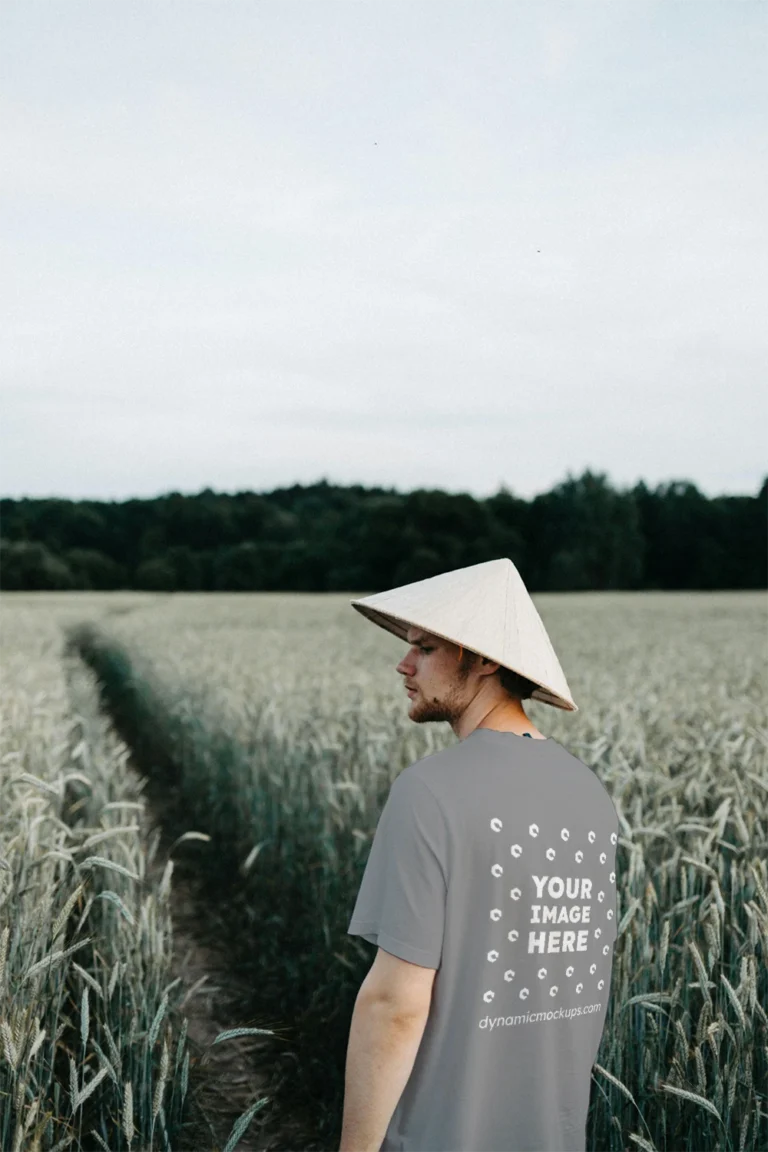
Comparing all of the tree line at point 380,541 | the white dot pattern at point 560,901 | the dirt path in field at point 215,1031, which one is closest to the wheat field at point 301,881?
the dirt path in field at point 215,1031

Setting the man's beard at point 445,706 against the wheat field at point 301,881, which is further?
the wheat field at point 301,881

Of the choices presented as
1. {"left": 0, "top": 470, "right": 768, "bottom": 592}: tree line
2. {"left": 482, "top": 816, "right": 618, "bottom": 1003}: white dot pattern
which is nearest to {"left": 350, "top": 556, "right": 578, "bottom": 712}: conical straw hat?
{"left": 482, "top": 816, "right": 618, "bottom": 1003}: white dot pattern

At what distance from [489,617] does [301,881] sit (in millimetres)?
3597

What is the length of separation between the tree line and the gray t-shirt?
188 feet

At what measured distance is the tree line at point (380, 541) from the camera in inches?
2420

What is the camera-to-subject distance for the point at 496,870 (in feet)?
5.13

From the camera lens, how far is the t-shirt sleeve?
150 cm

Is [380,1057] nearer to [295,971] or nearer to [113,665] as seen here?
[295,971]

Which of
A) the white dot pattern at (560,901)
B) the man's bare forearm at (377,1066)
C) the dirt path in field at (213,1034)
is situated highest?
the white dot pattern at (560,901)

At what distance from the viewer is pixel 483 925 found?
1585 mm

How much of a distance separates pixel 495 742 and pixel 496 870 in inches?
7.6

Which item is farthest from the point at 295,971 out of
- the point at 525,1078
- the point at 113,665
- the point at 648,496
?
the point at 648,496

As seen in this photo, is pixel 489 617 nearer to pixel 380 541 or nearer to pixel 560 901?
pixel 560 901

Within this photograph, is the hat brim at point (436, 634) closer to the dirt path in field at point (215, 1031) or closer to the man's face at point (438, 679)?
the man's face at point (438, 679)
